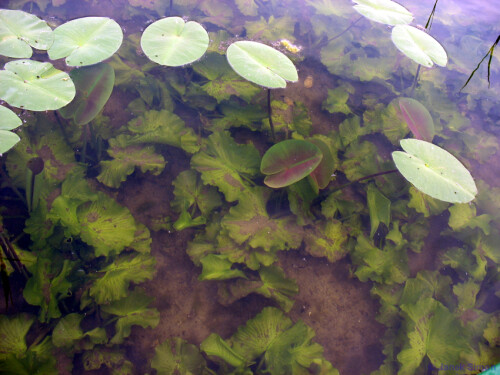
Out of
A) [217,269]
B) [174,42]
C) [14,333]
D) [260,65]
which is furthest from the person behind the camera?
[174,42]

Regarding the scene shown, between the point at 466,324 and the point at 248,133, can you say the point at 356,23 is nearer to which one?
the point at 248,133

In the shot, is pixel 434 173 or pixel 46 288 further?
pixel 434 173

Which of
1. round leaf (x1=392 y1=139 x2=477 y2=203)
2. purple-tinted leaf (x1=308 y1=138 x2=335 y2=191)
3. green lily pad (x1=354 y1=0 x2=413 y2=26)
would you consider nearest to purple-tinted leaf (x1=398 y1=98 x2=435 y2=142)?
round leaf (x1=392 y1=139 x2=477 y2=203)

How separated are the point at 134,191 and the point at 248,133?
85cm

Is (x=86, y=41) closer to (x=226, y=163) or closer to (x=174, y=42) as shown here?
(x=174, y=42)

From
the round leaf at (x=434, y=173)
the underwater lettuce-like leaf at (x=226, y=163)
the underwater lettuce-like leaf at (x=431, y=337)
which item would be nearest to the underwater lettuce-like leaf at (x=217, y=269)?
the underwater lettuce-like leaf at (x=226, y=163)

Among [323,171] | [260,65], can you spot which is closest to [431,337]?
[323,171]

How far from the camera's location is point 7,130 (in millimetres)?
1592

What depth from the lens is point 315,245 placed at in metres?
1.81

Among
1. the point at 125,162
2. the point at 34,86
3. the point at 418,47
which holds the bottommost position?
the point at 125,162

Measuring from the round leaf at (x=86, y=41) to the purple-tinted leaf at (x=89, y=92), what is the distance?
137 millimetres

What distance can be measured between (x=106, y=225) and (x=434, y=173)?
177cm

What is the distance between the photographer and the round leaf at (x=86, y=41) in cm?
191

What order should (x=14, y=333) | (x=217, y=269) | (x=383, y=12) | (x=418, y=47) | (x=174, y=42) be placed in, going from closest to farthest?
1. (x=14, y=333)
2. (x=217, y=269)
3. (x=174, y=42)
4. (x=418, y=47)
5. (x=383, y=12)
